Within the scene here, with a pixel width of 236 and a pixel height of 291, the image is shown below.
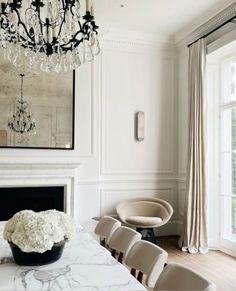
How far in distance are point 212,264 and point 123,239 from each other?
2.15 metres

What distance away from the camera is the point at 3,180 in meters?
4.60

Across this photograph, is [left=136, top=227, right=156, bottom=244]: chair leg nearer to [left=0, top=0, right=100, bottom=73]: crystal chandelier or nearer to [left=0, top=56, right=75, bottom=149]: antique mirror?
[left=0, top=56, right=75, bottom=149]: antique mirror

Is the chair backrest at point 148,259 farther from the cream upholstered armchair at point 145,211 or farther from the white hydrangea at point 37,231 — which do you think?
the cream upholstered armchair at point 145,211

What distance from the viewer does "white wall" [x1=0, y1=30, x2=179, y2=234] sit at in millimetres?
5160

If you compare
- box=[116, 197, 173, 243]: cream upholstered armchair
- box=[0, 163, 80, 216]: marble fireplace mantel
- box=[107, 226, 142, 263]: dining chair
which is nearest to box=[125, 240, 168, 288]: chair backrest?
box=[107, 226, 142, 263]: dining chair

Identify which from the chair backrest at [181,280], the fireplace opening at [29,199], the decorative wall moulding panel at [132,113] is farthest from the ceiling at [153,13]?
the chair backrest at [181,280]

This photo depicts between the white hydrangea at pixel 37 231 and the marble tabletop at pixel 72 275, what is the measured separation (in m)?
0.13

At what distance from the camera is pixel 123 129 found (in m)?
5.52

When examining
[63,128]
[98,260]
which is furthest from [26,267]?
[63,128]

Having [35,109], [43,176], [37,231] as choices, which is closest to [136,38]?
[35,109]

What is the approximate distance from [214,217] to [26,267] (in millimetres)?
3765

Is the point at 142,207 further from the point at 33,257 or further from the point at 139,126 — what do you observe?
the point at 33,257

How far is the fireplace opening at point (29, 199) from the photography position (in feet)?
15.4

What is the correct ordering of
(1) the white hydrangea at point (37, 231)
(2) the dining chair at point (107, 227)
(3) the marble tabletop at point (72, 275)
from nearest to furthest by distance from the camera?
(3) the marble tabletop at point (72, 275), (1) the white hydrangea at point (37, 231), (2) the dining chair at point (107, 227)
